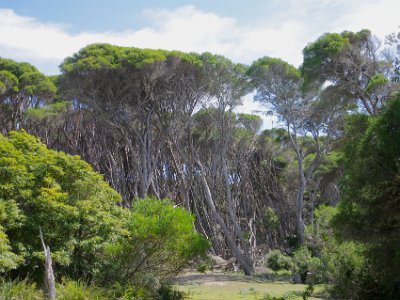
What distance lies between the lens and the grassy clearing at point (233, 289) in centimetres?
1388

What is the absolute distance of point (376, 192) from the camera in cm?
974

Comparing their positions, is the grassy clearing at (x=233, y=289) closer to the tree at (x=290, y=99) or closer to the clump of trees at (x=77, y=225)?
the clump of trees at (x=77, y=225)

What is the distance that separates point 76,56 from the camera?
23031mm

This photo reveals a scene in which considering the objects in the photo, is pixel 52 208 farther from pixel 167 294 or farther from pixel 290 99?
pixel 290 99

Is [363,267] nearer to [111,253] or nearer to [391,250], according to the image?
[391,250]

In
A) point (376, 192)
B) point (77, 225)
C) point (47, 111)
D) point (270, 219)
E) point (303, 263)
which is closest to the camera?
point (376, 192)

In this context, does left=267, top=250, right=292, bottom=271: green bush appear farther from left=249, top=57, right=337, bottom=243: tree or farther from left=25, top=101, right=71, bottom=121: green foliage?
left=25, top=101, right=71, bottom=121: green foliage

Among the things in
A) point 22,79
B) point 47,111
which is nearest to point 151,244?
point 22,79

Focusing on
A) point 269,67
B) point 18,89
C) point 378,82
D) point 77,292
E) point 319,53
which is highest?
point 269,67

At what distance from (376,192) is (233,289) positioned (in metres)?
7.76

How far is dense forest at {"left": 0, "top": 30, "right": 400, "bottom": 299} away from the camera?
10.6m

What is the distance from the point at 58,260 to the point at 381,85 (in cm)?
1141

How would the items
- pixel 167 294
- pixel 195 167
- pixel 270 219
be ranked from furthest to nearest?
1. pixel 270 219
2. pixel 195 167
3. pixel 167 294

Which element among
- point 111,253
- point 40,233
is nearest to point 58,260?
point 40,233
